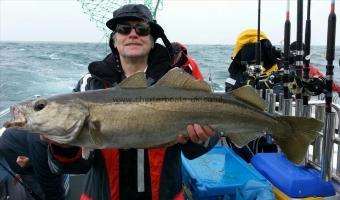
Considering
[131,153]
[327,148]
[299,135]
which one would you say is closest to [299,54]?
[327,148]

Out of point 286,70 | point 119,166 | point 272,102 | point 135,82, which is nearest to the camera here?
point 135,82

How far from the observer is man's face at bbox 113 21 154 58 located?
2771 mm

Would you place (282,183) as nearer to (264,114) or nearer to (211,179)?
(211,179)

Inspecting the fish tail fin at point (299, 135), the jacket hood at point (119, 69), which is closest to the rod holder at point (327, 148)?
the fish tail fin at point (299, 135)

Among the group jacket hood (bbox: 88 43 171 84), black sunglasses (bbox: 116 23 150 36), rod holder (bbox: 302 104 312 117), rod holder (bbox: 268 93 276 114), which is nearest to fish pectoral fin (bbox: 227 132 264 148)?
Answer: jacket hood (bbox: 88 43 171 84)

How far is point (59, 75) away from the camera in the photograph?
17156mm

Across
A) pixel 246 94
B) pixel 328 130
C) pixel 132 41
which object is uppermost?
pixel 132 41

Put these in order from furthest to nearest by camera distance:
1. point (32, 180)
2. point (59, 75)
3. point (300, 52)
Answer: point (59, 75), point (32, 180), point (300, 52)

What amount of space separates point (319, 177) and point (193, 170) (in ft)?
3.65

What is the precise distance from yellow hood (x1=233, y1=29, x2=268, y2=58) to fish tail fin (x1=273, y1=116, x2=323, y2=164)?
4.07 metres

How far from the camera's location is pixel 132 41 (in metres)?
2.79

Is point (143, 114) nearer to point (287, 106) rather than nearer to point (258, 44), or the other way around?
point (287, 106)

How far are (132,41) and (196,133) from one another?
2.66 feet

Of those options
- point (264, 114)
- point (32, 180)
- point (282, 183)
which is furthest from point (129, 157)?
point (32, 180)
